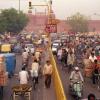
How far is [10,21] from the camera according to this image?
302 ft

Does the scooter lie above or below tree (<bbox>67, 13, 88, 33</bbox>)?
below

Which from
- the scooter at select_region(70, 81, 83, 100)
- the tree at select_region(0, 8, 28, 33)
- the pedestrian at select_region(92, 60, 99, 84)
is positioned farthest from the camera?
the tree at select_region(0, 8, 28, 33)

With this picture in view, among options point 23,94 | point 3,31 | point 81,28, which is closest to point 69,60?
point 23,94

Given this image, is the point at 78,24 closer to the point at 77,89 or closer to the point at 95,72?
the point at 95,72

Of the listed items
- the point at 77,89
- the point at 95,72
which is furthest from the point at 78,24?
the point at 77,89

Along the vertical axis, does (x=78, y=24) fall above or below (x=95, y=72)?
above

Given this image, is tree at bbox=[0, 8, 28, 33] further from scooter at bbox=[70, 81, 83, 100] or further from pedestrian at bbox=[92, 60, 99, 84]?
scooter at bbox=[70, 81, 83, 100]

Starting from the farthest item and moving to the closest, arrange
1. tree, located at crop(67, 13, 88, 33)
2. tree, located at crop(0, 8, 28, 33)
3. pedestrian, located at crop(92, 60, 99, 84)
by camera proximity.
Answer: tree, located at crop(67, 13, 88, 33) → tree, located at crop(0, 8, 28, 33) → pedestrian, located at crop(92, 60, 99, 84)

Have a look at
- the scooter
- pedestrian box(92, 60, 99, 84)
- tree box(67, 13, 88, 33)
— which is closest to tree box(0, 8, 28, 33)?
tree box(67, 13, 88, 33)

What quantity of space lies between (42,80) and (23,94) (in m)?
7.22

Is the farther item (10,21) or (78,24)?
(78,24)

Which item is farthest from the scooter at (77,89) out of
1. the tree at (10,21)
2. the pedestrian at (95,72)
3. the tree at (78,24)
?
the tree at (78,24)

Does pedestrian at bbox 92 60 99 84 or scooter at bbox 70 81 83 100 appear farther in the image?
pedestrian at bbox 92 60 99 84

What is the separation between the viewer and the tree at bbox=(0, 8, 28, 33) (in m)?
88.8
